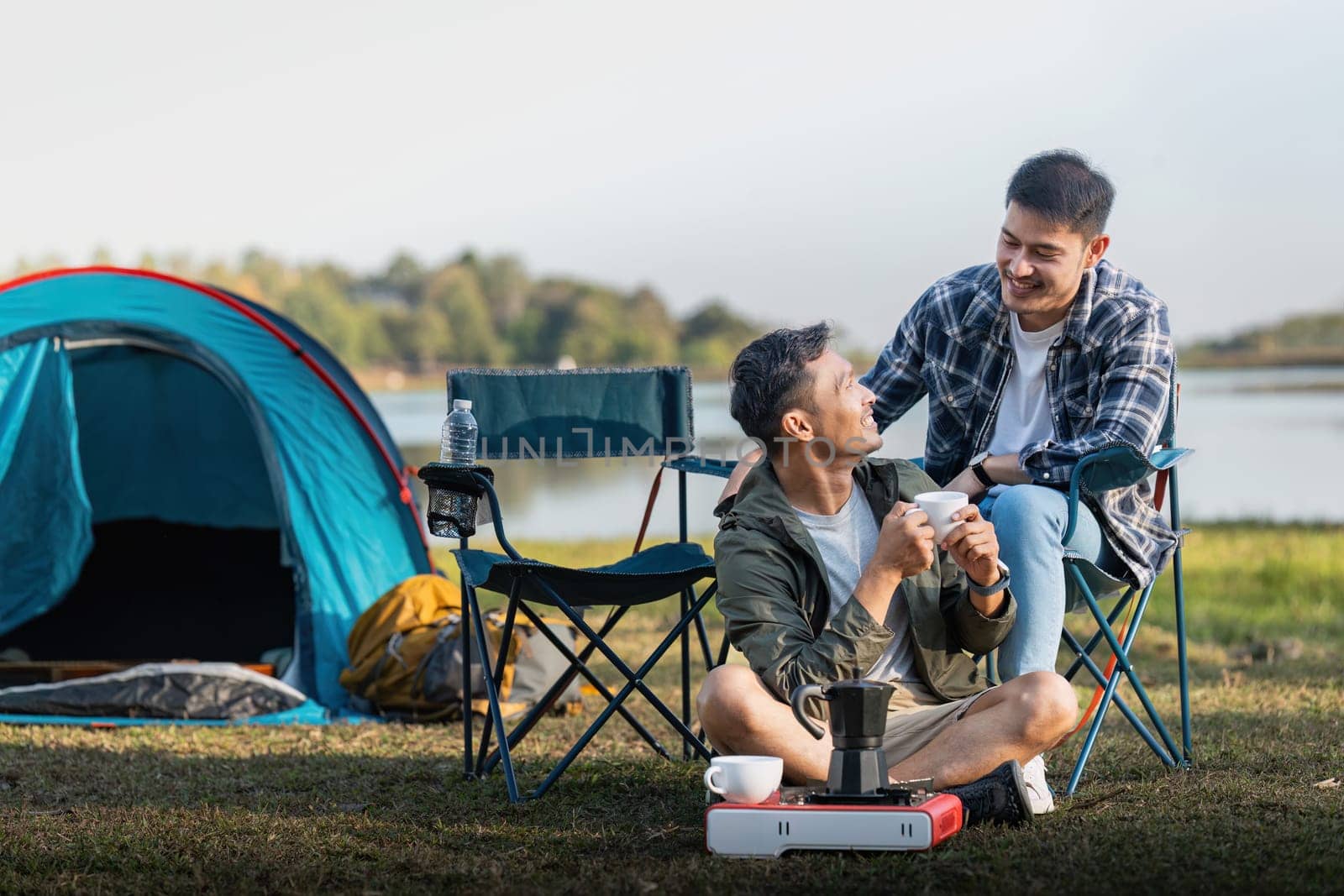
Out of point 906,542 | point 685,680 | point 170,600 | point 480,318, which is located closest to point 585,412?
point 685,680

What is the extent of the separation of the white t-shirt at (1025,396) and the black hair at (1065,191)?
23cm

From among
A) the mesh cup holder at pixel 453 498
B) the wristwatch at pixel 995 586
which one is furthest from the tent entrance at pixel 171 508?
the wristwatch at pixel 995 586

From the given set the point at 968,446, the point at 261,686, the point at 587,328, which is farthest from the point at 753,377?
the point at 587,328

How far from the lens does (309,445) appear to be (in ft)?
15.1

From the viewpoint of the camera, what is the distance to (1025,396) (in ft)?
10.2

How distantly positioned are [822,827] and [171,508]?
12.6ft

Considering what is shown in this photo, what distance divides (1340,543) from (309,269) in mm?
56099

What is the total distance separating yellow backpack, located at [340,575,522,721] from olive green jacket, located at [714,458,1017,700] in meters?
1.58

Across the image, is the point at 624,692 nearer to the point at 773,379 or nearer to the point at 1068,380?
the point at 773,379

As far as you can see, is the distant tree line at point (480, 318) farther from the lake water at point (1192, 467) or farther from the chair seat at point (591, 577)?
the chair seat at point (591, 577)

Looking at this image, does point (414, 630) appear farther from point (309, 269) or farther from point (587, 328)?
point (309, 269)

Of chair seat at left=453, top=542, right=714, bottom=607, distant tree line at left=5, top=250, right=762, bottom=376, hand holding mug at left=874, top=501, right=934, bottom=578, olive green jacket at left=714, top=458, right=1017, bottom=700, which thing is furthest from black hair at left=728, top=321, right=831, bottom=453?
distant tree line at left=5, top=250, right=762, bottom=376

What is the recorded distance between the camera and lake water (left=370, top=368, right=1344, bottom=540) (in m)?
10.6

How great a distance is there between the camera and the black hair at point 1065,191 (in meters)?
2.92
